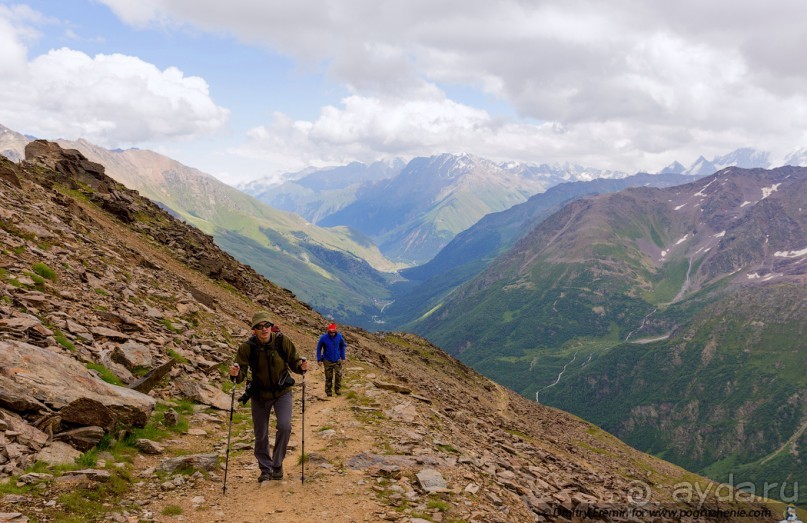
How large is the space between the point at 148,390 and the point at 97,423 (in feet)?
17.0

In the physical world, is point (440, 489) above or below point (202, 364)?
below

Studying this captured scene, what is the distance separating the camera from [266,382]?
53.1ft

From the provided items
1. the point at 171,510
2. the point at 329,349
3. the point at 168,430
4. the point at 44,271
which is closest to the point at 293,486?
the point at 171,510

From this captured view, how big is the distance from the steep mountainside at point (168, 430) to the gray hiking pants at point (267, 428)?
77 centimetres

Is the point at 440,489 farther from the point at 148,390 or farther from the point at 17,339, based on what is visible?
the point at 17,339

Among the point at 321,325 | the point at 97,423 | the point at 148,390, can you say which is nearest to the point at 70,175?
the point at 321,325

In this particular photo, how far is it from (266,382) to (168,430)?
5.38 meters

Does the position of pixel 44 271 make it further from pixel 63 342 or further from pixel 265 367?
pixel 265 367

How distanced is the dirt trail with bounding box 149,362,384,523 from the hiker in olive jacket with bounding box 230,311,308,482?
2.90 ft

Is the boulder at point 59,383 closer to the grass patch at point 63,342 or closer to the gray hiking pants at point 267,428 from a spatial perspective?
the grass patch at point 63,342

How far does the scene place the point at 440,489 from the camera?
55.9 feet

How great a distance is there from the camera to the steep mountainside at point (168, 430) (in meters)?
13.7

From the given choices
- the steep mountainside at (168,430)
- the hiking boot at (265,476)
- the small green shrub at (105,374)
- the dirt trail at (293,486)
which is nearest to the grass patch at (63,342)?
the steep mountainside at (168,430)

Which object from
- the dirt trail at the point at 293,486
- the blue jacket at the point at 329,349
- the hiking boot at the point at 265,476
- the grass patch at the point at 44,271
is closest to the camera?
the dirt trail at the point at 293,486
